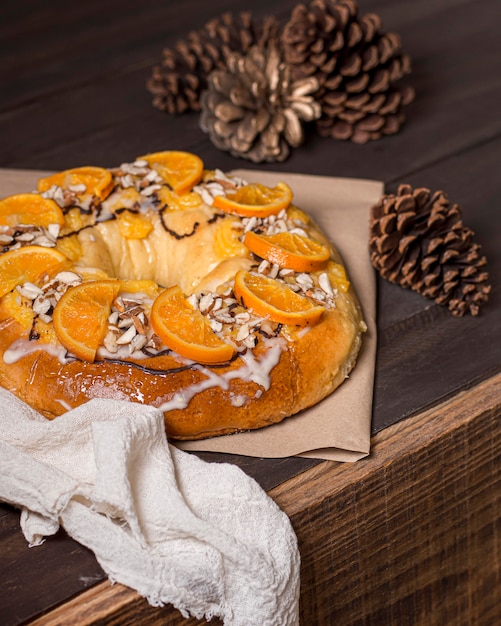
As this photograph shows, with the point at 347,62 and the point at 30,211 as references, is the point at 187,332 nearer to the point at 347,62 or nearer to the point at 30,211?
the point at 30,211

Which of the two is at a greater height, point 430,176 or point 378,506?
point 430,176

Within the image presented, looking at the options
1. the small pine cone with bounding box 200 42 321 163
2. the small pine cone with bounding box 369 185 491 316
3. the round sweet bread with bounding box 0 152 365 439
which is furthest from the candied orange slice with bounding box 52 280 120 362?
the small pine cone with bounding box 200 42 321 163

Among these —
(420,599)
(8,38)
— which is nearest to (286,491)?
(420,599)

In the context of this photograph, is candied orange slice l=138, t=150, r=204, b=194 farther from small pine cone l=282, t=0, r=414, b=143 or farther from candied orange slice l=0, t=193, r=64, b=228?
small pine cone l=282, t=0, r=414, b=143

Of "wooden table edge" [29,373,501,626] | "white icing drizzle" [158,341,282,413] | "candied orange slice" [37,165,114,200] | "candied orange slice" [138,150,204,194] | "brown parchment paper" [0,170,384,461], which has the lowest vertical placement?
"wooden table edge" [29,373,501,626]

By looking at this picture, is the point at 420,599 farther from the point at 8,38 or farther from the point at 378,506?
the point at 8,38

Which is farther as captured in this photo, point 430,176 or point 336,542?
point 430,176

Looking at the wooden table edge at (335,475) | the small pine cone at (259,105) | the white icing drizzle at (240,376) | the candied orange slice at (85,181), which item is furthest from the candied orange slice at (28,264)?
the small pine cone at (259,105)
